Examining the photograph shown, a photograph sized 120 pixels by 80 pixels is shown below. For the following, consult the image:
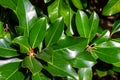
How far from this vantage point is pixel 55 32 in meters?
1.77

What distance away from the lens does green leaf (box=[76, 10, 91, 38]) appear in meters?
1.94

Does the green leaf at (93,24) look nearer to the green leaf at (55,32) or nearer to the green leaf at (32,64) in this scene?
the green leaf at (55,32)

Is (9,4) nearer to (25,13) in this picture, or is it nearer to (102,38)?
(25,13)

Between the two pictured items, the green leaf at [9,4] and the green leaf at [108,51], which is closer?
the green leaf at [9,4]

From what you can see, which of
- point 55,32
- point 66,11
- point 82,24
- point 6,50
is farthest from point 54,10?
point 6,50

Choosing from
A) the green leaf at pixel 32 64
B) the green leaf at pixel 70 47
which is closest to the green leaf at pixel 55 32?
the green leaf at pixel 70 47

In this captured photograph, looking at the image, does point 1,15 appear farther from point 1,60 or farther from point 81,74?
point 81,74

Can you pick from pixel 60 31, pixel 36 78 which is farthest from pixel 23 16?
pixel 36 78

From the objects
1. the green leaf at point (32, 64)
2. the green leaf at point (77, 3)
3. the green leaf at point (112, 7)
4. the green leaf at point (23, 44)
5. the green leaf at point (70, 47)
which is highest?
the green leaf at point (77, 3)

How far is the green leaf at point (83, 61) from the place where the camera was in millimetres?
1830

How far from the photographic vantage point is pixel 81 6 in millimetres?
2115

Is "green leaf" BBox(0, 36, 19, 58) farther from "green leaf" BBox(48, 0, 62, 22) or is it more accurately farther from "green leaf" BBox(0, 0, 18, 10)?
"green leaf" BBox(48, 0, 62, 22)

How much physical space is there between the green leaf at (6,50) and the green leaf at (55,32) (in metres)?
0.19

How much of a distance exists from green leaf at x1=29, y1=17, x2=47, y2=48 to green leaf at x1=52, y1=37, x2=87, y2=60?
10 cm
